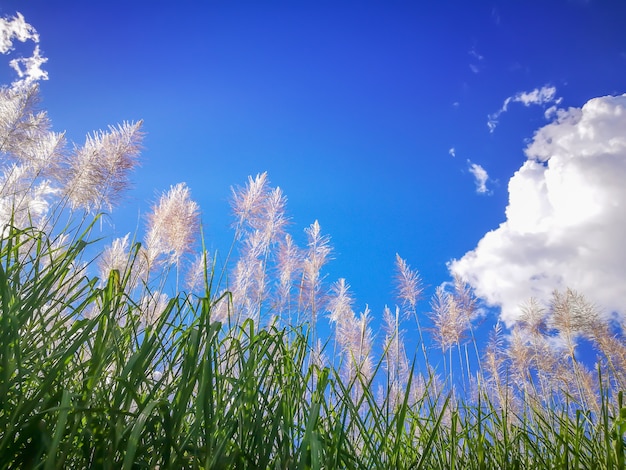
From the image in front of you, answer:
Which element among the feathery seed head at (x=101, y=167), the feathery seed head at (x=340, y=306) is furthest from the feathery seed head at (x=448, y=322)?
the feathery seed head at (x=101, y=167)

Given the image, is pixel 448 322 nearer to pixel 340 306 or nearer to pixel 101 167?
pixel 340 306

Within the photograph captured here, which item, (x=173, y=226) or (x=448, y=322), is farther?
(x=448, y=322)

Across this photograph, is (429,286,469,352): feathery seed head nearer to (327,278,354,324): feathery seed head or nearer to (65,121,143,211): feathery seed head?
(327,278,354,324): feathery seed head

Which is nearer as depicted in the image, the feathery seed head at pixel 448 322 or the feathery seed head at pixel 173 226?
the feathery seed head at pixel 173 226

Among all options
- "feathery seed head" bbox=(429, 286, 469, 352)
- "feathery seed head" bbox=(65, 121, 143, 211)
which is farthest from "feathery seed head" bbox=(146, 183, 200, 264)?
"feathery seed head" bbox=(429, 286, 469, 352)

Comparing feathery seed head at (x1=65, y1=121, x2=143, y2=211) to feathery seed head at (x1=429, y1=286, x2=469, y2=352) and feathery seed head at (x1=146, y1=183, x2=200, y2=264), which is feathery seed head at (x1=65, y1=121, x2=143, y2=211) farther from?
feathery seed head at (x1=429, y1=286, x2=469, y2=352)

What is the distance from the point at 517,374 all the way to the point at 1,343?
21.0ft

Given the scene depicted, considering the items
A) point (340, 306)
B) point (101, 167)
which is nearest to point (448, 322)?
point (340, 306)

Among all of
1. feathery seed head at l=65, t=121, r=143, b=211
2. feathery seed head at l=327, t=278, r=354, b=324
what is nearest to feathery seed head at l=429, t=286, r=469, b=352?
feathery seed head at l=327, t=278, r=354, b=324

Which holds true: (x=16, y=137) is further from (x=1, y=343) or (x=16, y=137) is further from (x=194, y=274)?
(x=1, y=343)

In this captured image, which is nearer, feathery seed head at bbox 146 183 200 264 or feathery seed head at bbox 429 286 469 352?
feathery seed head at bbox 146 183 200 264

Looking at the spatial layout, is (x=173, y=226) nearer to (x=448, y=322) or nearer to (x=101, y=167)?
(x=101, y=167)

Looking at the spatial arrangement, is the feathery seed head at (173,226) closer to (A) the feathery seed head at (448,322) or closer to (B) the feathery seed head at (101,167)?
(B) the feathery seed head at (101,167)

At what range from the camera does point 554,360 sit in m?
5.86
